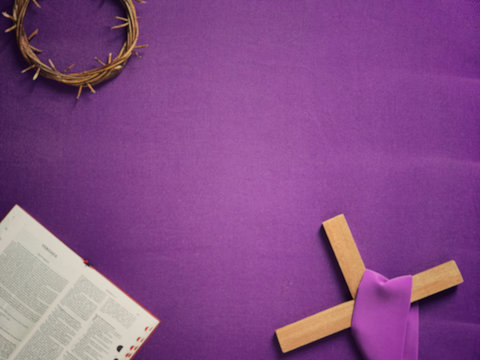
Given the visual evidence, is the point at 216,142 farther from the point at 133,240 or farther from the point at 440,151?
the point at 440,151

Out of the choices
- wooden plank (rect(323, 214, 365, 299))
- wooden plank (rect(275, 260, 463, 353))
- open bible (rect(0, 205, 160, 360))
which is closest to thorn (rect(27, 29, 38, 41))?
open bible (rect(0, 205, 160, 360))

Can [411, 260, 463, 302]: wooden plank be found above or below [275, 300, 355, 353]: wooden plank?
above

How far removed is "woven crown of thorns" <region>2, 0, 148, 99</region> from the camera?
4.37 feet

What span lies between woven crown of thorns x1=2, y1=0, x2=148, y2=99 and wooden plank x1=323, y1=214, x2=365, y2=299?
0.93m

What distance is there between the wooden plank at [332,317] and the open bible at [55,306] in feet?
1.61

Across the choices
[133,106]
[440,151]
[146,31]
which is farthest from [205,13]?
[440,151]

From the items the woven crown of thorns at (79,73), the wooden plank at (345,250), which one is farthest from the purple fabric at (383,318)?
the woven crown of thorns at (79,73)

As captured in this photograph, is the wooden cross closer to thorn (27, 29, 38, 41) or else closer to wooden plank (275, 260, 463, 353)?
wooden plank (275, 260, 463, 353)

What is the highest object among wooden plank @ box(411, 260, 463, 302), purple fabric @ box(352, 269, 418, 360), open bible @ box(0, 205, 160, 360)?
wooden plank @ box(411, 260, 463, 302)

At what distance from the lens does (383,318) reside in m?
1.39

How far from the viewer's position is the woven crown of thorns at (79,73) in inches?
52.4

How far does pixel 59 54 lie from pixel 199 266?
3.03 ft

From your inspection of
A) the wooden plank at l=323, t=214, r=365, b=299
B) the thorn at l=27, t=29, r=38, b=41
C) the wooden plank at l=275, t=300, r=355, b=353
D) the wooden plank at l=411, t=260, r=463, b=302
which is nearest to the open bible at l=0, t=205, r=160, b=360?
the wooden plank at l=275, t=300, r=355, b=353

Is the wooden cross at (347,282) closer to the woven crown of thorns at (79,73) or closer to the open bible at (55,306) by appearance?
the open bible at (55,306)
